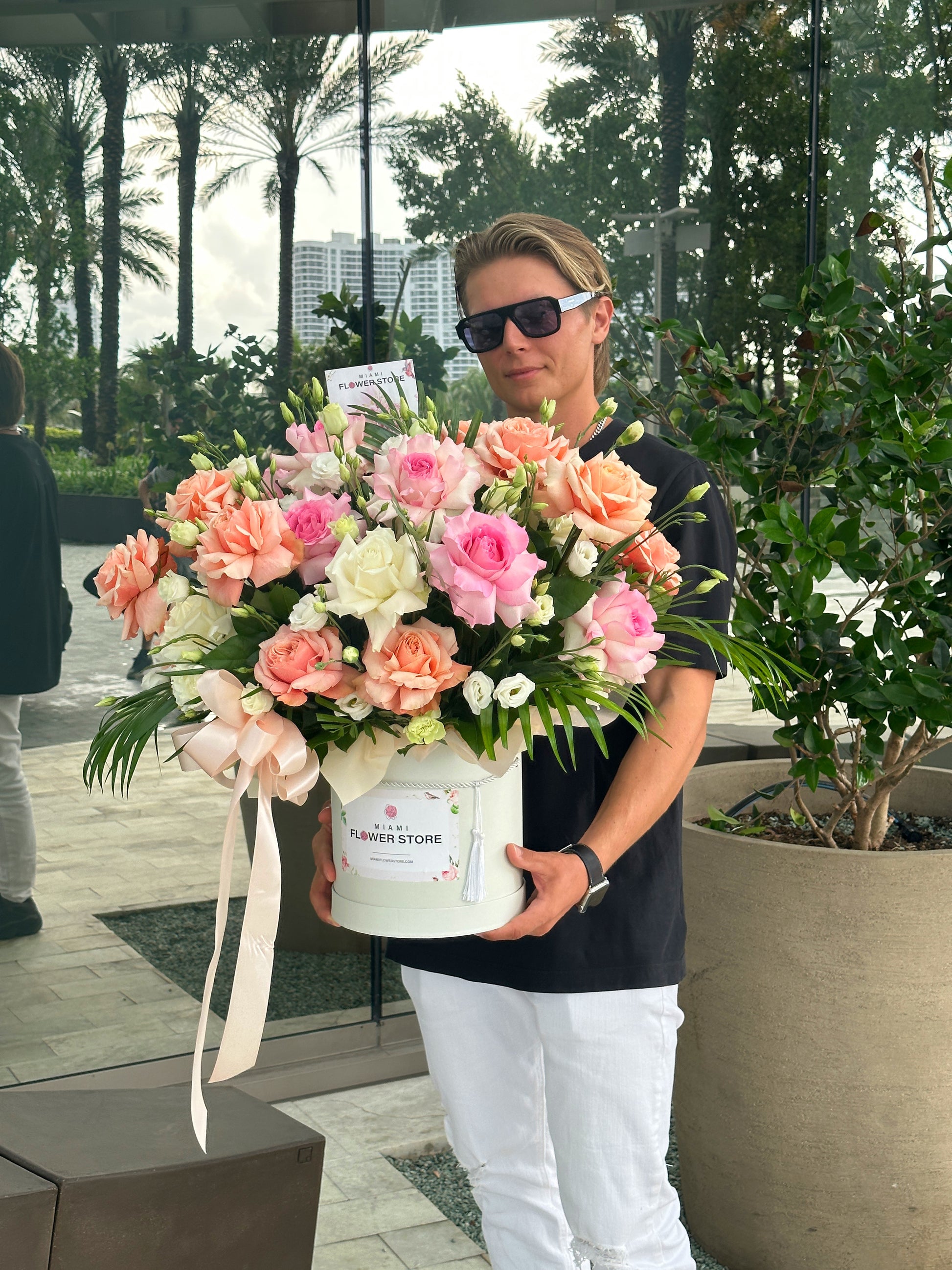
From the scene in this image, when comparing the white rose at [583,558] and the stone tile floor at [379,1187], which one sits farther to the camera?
the stone tile floor at [379,1187]

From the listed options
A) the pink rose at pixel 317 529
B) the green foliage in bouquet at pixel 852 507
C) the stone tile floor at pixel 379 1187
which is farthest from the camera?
the stone tile floor at pixel 379 1187

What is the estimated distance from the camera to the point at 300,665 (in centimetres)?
138

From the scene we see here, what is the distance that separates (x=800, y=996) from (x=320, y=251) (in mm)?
2319

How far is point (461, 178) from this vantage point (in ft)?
12.2

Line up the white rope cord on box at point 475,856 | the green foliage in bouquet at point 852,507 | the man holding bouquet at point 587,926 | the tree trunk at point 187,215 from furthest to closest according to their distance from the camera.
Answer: the tree trunk at point 187,215
the green foliage in bouquet at point 852,507
the man holding bouquet at point 587,926
the white rope cord on box at point 475,856

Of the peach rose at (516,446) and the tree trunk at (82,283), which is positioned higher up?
the tree trunk at (82,283)

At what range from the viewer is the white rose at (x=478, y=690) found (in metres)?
1.41

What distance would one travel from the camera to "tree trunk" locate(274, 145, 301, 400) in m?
3.53

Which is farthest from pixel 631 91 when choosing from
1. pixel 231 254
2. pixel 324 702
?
pixel 324 702

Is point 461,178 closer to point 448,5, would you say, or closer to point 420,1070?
point 448,5

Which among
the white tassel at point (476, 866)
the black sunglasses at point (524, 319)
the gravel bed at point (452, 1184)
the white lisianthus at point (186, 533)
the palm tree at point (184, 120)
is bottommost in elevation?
the gravel bed at point (452, 1184)

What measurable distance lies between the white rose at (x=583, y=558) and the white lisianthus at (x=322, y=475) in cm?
29

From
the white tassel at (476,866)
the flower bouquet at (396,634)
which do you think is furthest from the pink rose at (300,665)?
the white tassel at (476,866)

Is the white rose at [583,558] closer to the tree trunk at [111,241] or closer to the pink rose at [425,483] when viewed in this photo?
the pink rose at [425,483]
